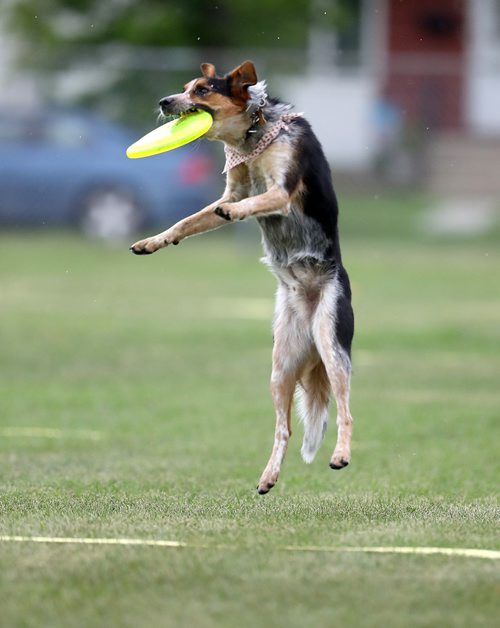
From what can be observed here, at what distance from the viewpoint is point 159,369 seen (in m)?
13.0

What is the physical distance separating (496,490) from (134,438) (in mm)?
2934

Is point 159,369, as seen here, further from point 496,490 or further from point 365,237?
point 365,237

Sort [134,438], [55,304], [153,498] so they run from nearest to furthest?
1. [153,498]
2. [134,438]
3. [55,304]

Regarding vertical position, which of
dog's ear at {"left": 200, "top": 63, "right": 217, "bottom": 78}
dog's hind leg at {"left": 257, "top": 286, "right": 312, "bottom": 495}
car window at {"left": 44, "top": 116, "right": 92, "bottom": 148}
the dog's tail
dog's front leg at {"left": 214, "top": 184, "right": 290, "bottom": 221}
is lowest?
car window at {"left": 44, "top": 116, "right": 92, "bottom": 148}

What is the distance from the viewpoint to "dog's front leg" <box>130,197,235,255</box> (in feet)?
23.1

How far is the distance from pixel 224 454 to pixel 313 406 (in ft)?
6.34

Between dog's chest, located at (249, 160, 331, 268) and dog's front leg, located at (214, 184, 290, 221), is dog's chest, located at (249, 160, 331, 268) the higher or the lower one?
the lower one

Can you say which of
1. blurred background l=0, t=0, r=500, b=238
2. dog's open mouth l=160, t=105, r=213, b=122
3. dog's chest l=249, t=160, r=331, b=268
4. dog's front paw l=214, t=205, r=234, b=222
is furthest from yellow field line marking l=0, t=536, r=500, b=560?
blurred background l=0, t=0, r=500, b=238

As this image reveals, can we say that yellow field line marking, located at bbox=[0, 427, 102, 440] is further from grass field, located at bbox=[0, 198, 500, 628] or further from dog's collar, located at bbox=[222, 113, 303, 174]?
dog's collar, located at bbox=[222, 113, 303, 174]

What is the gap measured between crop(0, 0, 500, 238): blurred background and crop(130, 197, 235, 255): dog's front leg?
14.3 m

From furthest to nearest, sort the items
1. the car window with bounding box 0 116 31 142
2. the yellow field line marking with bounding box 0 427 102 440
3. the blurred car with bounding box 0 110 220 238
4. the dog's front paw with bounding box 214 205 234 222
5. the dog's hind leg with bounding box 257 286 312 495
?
1. the car window with bounding box 0 116 31 142
2. the blurred car with bounding box 0 110 220 238
3. the yellow field line marking with bounding box 0 427 102 440
4. the dog's hind leg with bounding box 257 286 312 495
5. the dog's front paw with bounding box 214 205 234 222

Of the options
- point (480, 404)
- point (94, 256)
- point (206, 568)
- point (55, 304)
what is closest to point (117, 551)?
point (206, 568)

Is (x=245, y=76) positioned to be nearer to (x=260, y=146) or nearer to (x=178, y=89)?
(x=260, y=146)

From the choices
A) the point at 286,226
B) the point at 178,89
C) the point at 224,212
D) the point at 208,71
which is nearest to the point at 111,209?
the point at 178,89
